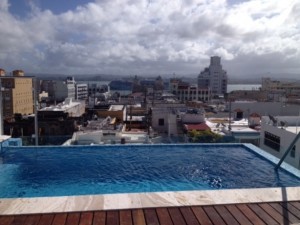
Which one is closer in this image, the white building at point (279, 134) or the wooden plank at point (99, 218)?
the wooden plank at point (99, 218)

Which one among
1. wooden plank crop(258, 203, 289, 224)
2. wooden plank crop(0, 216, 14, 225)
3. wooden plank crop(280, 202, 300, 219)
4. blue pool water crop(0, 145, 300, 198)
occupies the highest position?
wooden plank crop(280, 202, 300, 219)

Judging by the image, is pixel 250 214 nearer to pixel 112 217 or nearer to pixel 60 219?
pixel 112 217

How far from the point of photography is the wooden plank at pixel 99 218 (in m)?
3.46

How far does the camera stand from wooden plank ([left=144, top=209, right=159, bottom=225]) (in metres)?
3.47

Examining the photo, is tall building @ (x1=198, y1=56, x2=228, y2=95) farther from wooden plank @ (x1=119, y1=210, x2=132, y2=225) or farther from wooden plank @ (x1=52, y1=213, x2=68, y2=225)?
wooden plank @ (x1=52, y1=213, x2=68, y2=225)

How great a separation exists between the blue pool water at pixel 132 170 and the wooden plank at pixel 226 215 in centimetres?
299

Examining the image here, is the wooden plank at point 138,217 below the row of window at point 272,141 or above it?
above

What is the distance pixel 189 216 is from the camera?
3.64 metres

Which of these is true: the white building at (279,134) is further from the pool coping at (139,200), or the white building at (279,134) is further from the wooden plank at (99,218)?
the wooden plank at (99,218)

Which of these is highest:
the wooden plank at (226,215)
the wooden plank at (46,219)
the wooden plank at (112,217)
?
the wooden plank at (226,215)

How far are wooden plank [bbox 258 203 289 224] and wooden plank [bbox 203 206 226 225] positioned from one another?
65 centimetres

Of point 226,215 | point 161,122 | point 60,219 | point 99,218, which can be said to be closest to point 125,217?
point 99,218

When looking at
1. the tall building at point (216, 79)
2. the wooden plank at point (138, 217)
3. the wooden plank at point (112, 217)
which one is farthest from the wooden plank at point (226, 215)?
the tall building at point (216, 79)

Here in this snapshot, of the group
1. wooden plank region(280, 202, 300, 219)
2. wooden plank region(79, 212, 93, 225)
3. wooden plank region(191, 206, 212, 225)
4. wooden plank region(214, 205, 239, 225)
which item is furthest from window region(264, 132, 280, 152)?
wooden plank region(79, 212, 93, 225)
